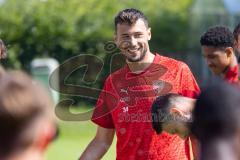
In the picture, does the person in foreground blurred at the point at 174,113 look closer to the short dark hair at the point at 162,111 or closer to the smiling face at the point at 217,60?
the short dark hair at the point at 162,111

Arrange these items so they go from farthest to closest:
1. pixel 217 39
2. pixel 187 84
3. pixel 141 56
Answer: pixel 141 56 → pixel 187 84 → pixel 217 39

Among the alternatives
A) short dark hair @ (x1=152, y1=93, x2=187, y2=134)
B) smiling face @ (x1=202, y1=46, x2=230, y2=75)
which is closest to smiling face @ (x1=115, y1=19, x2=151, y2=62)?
short dark hair @ (x1=152, y1=93, x2=187, y2=134)

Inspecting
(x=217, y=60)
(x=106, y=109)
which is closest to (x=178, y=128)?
(x=217, y=60)

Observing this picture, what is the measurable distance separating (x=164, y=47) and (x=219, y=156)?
105 ft

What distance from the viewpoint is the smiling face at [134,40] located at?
598 cm

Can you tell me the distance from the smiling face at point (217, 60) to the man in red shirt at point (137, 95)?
32cm

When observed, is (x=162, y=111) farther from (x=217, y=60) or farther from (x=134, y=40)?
(x=134, y=40)

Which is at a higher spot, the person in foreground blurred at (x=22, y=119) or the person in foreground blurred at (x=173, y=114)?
the person in foreground blurred at (x=22, y=119)

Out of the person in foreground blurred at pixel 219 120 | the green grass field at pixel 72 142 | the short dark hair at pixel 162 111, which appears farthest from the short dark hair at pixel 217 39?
the green grass field at pixel 72 142

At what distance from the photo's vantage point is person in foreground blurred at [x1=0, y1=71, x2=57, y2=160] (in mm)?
2354

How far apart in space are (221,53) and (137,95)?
0.86m

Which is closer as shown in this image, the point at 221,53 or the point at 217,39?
A: the point at 221,53

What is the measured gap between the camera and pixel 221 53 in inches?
215

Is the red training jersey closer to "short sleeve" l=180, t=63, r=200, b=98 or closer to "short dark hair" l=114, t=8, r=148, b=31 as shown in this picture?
"short sleeve" l=180, t=63, r=200, b=98
